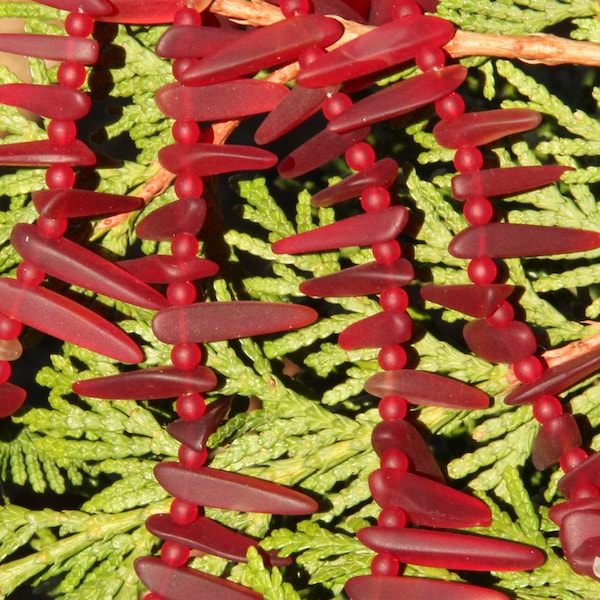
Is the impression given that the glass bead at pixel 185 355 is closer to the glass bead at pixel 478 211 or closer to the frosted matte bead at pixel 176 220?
the frosted matte bead at pixel 176 220

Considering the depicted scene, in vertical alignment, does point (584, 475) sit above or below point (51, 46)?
below

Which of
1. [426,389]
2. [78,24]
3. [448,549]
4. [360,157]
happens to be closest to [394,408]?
[426,389]

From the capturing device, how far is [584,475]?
826 mm

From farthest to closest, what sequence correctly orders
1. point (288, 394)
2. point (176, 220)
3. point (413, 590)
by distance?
1. point (288, 394)
2. point (176, 220)
3. point (413, 590)

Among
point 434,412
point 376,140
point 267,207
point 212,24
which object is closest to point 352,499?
point 434,412

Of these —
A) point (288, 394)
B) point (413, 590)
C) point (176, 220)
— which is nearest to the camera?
point (413, 590)

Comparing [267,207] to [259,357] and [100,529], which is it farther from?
[100,529]

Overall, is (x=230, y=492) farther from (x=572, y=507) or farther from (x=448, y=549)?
(x=572, y=507)

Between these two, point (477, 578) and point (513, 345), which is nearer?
point (513, 345)

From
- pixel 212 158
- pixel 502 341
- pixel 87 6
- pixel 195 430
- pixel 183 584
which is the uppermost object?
pixel 87 6

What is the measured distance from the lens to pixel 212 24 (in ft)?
3.23

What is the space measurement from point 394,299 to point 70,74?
0.38 meters

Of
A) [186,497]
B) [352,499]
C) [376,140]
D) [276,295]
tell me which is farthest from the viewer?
[376,140]

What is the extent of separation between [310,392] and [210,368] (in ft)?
0.63
